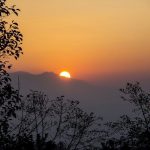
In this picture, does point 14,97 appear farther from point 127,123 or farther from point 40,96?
point 40,96

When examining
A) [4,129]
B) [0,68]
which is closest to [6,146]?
[4,129]

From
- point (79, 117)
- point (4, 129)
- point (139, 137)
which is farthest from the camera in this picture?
point (79, 117)

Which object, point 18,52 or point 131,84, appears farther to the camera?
point 131,84

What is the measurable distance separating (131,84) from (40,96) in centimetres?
908

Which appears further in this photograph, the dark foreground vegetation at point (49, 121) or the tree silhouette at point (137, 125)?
the tree silhouette at point (137, 125)

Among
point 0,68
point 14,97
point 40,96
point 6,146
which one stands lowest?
point 6,146

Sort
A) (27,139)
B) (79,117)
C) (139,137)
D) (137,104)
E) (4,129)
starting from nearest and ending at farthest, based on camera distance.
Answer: (4,129)
(27,139)
(139,137)
(137,104)
(79,117)

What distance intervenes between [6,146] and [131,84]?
24647mm

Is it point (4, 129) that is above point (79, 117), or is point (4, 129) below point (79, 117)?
below

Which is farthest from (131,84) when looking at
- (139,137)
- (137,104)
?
(139,137)

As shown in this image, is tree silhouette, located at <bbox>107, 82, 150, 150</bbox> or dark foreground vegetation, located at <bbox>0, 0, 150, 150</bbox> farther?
tree silhouette, located at <bbox>107, 82, 150, 150</bbox>

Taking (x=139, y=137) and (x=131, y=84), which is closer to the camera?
(x=139, y=137)

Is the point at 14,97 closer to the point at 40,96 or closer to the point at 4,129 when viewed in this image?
the point at 4,129

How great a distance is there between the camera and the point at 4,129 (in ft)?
52.1
